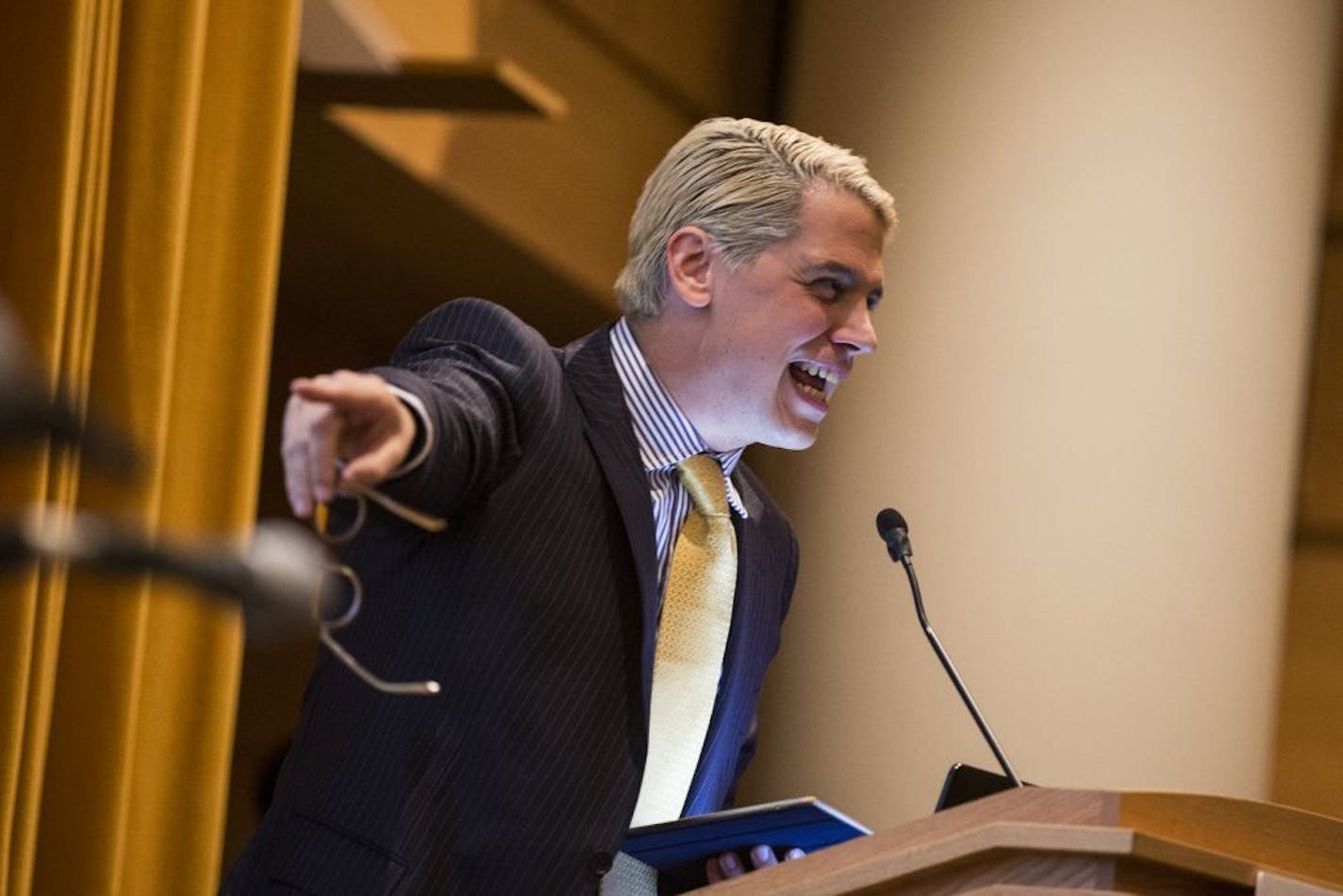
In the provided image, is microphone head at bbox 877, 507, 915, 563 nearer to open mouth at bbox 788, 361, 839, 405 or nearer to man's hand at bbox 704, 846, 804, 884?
open mouth at bbox 788, 361, 839, 405

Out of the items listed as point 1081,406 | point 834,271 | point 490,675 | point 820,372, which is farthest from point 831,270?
point 1081,406

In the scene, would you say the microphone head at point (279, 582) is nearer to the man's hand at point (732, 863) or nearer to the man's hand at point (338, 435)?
the man's hand at point (338, 435)

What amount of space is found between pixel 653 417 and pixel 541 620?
1.35 feet

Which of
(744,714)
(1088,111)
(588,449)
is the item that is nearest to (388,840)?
(588,449)

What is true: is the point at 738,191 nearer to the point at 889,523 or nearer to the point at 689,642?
the point at 889,523

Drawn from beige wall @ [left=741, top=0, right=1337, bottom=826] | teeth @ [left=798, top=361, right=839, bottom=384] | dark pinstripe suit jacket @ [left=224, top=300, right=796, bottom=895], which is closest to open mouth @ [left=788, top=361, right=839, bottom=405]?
teeth @ [left=798, top=361, right=839, bottom=384]

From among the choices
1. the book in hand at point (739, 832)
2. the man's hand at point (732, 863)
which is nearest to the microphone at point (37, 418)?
the book in hand at point (739, 832)

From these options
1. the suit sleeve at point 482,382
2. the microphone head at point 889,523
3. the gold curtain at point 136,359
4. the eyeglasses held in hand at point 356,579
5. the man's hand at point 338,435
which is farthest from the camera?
the gold curtain at point 136,359

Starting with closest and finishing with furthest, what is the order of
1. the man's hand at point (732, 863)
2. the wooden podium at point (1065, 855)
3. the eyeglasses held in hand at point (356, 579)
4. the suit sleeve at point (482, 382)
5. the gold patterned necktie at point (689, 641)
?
the eyeglasses held in hand at point (356, 579), the wooden podium at point (1065, 855), the suit sleeve at point (482, 382), the man's hand at point (732, 863), the gold patterned necktie at point (689, 641)

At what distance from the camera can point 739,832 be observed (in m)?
1.71

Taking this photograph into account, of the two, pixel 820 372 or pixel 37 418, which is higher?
pixel 820 372

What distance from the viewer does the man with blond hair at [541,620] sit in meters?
1.75

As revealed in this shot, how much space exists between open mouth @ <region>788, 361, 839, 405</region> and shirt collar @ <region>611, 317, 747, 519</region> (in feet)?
0.57

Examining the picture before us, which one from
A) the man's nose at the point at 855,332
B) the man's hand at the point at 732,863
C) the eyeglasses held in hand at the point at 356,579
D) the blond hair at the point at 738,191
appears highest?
the blond hair at the point at 738,191
